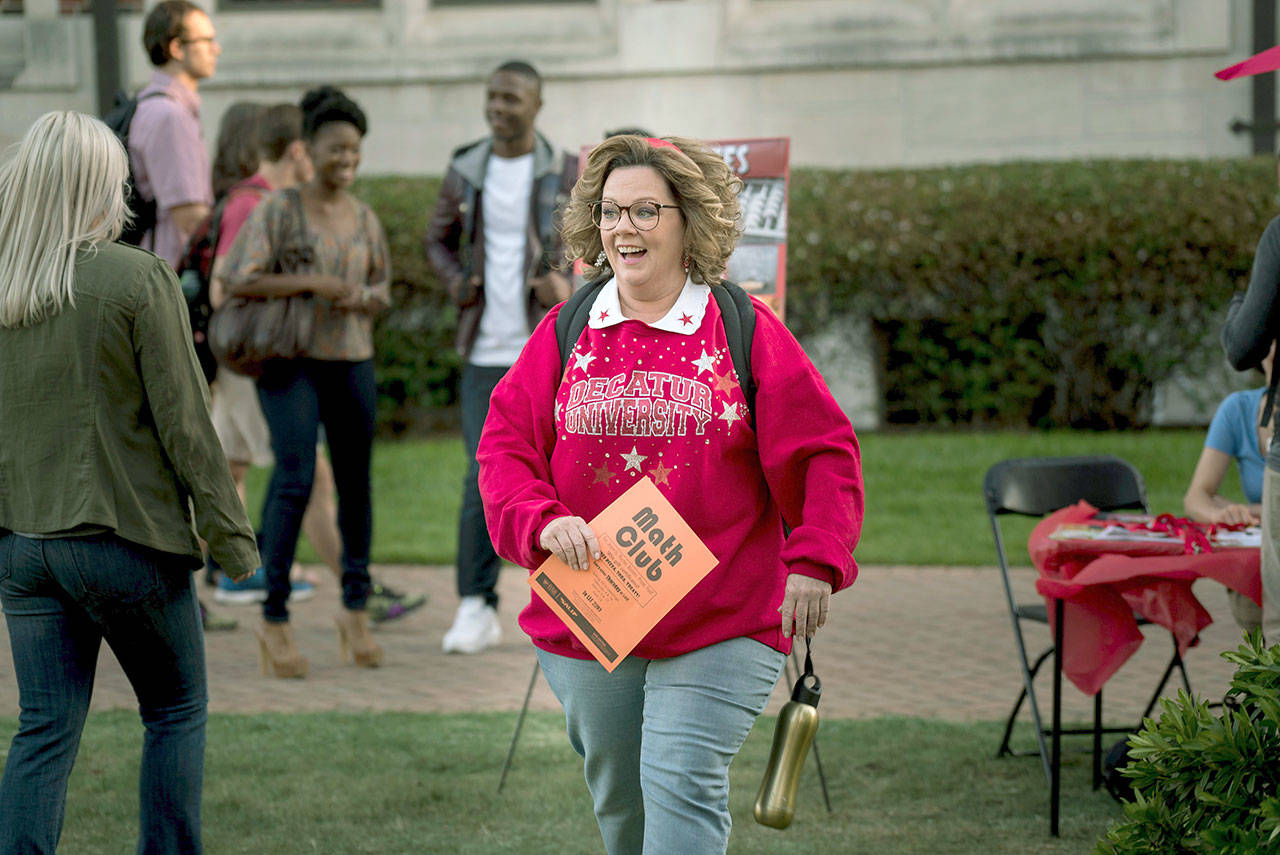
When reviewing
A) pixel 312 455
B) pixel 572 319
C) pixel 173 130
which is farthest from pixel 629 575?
pixel 173 130

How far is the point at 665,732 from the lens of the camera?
3.21 metres

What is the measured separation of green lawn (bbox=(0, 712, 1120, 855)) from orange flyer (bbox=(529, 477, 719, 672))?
1.63 m

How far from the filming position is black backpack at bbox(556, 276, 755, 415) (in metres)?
3.34

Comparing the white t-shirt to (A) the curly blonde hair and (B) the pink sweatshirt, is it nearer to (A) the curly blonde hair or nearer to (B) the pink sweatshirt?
(A) the curly blonde hair

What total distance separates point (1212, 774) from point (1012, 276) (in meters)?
9.67

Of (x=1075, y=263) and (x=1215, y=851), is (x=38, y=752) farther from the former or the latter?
(x=1075, y=263)

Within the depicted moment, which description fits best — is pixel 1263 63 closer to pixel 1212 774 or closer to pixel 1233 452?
pixel 1233 452

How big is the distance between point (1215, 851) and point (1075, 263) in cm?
987

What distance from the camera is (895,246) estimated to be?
12039 mm

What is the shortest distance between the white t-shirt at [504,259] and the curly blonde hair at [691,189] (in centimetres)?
325

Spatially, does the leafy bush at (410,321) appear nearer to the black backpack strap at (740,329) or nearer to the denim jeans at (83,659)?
the denim jeans at (83,659)

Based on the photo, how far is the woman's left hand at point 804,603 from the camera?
315cm

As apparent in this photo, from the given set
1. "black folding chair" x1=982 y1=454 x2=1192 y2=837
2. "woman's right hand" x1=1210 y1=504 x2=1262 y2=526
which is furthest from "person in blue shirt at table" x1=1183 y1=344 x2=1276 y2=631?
"black folding chair" x1=982 y1=454 x2=1192 y2=837

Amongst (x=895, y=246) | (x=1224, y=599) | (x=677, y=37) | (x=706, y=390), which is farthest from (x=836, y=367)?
(x=706, y=390)
